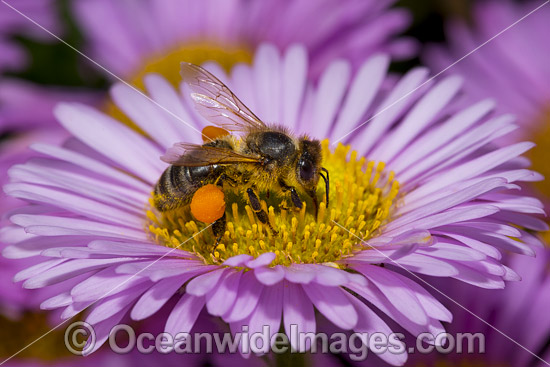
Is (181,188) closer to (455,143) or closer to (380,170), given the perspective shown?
(380,170)

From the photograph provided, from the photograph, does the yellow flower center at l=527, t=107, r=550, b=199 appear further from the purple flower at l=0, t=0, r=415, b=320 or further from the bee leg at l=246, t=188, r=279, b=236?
the bee leg at l=246, t=188, r=279, b=236

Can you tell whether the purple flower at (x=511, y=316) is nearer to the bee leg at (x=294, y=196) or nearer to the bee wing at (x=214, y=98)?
the bee leg at (x=294, y=196)

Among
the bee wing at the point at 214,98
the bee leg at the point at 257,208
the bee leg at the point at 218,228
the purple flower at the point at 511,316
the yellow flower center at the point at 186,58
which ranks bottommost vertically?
the purple flower at the point at 511,316

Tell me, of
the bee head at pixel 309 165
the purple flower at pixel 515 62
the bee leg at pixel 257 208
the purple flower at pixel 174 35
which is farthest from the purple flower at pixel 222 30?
the bee leg at pixel 257 208

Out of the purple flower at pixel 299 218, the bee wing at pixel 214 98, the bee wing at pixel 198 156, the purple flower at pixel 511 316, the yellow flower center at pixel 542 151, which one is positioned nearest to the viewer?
the purple flower at pixel 299 218

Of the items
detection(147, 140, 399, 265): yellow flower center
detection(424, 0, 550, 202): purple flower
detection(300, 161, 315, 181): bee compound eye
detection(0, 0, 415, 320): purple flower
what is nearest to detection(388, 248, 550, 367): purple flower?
detection(147, 140, 399, 265): yellow flower center

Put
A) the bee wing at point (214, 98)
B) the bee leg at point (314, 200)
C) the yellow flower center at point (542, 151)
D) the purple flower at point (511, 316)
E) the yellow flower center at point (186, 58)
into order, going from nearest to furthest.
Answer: the bee leg at point (314, 200) → the purple flower at point (511, 316) → the bee wing at point (214, 98) → the yellow flower center at point (542, 151) → the yellow flower center at point (186, 58)

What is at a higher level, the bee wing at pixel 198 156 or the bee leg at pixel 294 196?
the bee wing at pixel 198 156
